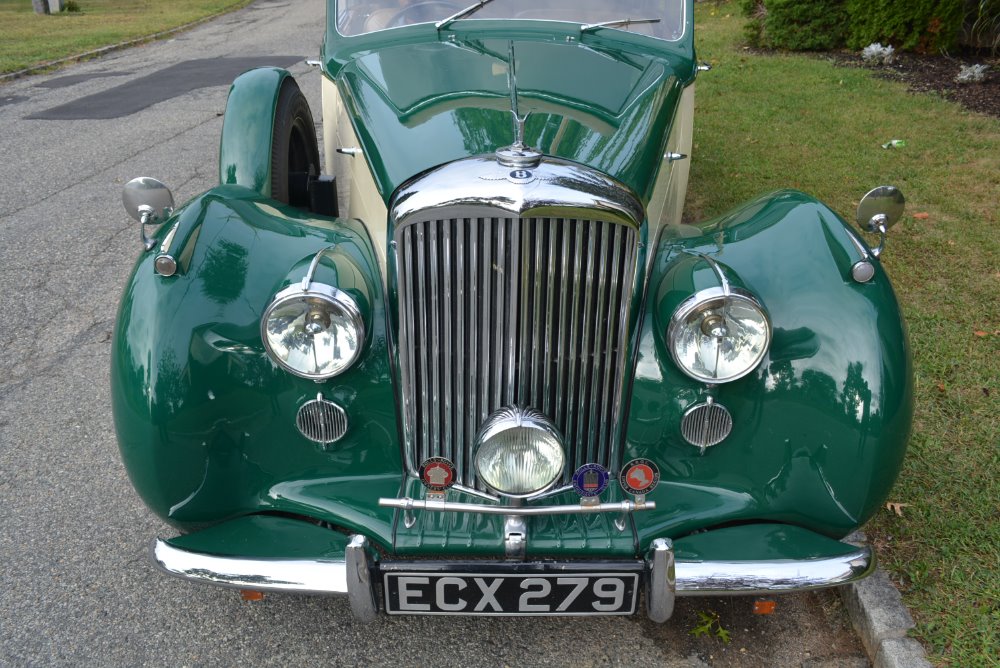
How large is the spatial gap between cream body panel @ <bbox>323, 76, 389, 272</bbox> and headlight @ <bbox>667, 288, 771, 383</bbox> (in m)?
0.86

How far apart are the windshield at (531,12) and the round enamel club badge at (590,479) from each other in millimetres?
2043

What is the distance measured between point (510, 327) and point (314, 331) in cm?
50

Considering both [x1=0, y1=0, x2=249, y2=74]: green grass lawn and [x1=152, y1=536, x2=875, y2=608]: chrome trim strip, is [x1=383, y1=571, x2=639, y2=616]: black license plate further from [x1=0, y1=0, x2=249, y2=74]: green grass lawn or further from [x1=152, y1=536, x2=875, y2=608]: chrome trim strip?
[x1=0, y1=0, x2=249, y2=74]: green grass lawn

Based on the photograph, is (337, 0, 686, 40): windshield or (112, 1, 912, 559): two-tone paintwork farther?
(337, 0, 686, 40): windshield

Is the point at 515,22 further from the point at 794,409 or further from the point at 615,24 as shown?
the point at 794,409

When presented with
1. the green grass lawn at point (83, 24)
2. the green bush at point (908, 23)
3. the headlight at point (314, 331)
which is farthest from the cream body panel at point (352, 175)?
the green grass lawn at point (83, 24)

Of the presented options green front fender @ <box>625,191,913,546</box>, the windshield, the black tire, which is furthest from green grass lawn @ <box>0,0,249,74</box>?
green front fender @ <box>625,191,913,546</box>

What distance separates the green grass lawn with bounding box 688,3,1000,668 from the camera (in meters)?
2.47

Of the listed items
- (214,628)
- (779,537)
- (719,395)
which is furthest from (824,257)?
(214,628)

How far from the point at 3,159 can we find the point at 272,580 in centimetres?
652

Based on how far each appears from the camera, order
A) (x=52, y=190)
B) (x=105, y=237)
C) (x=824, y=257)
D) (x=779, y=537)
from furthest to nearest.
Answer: (x=52, y=190) → (x=105, y=237) → (x=824, y=257) → (x=779, y=537)

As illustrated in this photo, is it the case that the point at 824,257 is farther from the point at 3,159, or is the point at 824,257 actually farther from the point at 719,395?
Answer: the point at 3,159

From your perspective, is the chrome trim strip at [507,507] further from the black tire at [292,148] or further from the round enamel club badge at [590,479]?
the black tire at [292,148]

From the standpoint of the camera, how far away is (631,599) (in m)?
1.97
